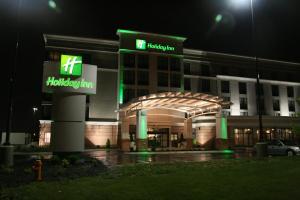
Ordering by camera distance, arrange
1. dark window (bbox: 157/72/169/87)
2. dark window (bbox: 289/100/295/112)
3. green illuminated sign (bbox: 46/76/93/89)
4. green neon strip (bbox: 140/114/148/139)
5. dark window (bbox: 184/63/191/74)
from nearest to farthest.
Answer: green illuminated sign (bbox: 46/76/93/89) < green neon strip (bbox: 140/114/148/139) < dark window (bbox: 157/72/169/87) < dark window (bbox: 184/63/191/74) < dark window (bbox: 289/100/295/112)

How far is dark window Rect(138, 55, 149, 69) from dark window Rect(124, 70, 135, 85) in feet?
6.64

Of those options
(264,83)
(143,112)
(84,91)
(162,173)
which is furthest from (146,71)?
(162,173)

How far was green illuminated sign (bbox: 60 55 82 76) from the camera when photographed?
2125 cm

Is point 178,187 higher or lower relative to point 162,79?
lower

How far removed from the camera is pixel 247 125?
53.0m

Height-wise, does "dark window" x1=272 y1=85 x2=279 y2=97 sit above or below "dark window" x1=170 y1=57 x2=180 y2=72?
below

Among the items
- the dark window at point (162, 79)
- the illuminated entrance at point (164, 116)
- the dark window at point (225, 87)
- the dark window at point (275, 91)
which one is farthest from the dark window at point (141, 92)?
the dark window at point (275, 91)

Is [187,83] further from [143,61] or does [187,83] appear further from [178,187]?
[178,187]

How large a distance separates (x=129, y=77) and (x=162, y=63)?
23.3ft

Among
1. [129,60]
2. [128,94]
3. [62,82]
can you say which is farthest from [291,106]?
[62,82]

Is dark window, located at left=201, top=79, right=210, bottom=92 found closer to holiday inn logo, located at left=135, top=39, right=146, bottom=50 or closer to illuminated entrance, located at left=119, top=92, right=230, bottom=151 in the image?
illuminated entrance, located at left=119, top=92, right=230, bottom=151

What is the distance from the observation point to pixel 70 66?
21469 millimetres

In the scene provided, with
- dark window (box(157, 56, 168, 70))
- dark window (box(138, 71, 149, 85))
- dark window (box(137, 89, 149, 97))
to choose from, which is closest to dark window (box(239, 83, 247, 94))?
dark window (box(157, 56, 168, 70))

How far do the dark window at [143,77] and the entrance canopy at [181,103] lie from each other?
10978mm
